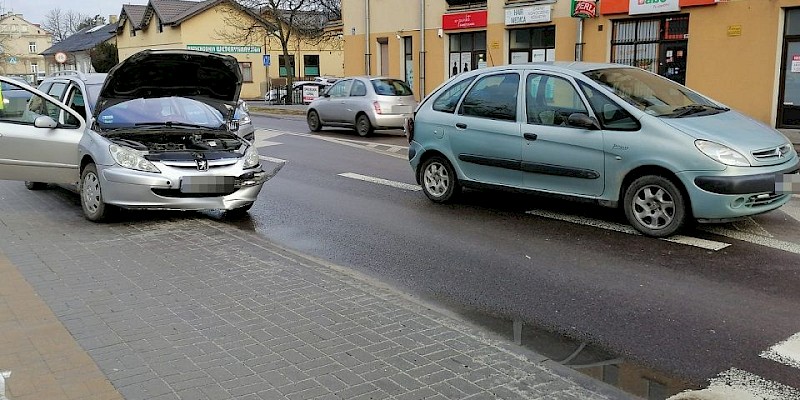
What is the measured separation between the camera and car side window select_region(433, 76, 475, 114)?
930 cm

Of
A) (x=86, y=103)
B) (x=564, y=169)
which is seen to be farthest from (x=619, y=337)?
(x=86, y=103)

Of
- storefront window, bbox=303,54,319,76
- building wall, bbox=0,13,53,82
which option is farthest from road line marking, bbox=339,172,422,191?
building wall, bbox=0,13,53,82

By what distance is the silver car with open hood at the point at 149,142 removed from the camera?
7.95m

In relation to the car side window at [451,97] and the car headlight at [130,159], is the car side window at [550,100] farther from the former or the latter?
the car headlight at [130,159]

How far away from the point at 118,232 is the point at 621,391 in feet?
18.7

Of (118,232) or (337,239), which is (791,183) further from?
(118,232)

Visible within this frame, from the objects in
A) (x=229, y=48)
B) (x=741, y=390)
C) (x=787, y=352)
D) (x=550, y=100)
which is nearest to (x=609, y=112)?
(x=550, y=100)

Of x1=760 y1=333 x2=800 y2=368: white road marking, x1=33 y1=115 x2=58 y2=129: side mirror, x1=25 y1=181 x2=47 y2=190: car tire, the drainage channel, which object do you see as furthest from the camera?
x1=25 y1=181 x2=47 y2=190: car tire

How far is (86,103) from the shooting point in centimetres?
902

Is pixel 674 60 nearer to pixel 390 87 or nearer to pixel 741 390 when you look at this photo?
pixel 390 87

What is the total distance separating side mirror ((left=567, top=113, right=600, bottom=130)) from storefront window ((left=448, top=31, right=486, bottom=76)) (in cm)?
1852

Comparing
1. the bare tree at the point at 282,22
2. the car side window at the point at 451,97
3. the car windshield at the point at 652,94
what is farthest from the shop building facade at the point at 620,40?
the car side window at the point at 451,97

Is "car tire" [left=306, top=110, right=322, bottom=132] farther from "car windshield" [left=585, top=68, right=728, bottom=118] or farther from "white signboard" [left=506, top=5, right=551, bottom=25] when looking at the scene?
"car windshield" [left=585, top=68, right=728, bottom=118]

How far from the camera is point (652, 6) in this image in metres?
20.3
